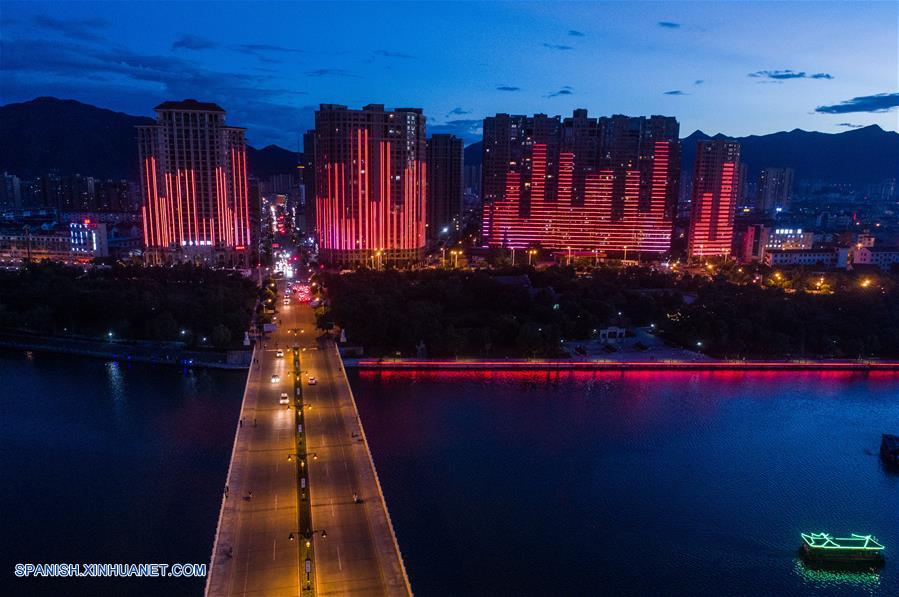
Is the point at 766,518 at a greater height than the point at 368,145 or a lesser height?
lesser

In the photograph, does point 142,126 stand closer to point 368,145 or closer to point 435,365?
point 368,145

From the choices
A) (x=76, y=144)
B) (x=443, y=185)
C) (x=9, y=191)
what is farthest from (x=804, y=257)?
(x=76, y=144)

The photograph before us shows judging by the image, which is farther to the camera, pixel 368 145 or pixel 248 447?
pixel 368 145

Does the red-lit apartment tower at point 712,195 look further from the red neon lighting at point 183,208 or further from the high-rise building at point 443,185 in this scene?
the red neon lighting at point 183,208

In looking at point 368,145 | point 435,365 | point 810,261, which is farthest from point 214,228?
point 810,261

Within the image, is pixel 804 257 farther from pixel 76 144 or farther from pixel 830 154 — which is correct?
pixel 830 154

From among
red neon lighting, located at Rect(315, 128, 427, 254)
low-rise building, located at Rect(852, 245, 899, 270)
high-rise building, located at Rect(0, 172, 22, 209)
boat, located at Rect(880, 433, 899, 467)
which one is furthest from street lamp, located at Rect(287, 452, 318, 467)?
high-rise building, located at Rect(0, 172, 22, 209)

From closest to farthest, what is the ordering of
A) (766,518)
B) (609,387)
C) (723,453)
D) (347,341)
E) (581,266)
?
(766,518), (723,453), (609,387), (347,341), (581,266)

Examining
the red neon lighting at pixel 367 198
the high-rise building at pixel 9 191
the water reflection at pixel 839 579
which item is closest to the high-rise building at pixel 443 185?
the red neon lighting at pixel 367 198
